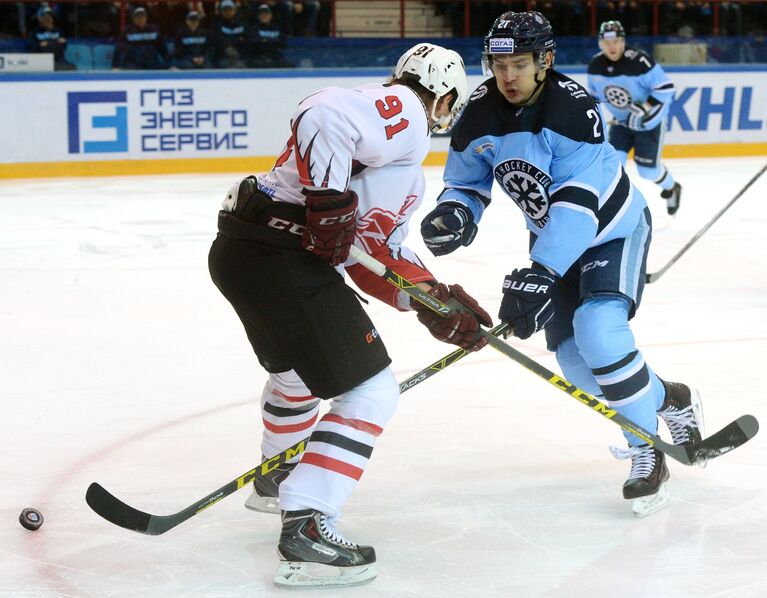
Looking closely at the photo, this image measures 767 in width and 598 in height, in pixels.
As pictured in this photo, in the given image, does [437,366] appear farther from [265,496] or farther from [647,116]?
[647,116]

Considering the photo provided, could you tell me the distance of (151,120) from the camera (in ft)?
30.1

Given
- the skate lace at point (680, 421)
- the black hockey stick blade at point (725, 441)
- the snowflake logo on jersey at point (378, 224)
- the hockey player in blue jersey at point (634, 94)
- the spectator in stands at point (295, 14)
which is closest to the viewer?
the snowflake logo on jersey at point (378, 224)

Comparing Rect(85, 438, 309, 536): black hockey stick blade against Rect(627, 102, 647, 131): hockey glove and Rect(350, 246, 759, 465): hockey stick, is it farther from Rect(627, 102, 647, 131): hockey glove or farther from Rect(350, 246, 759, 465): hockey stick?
Rect(627, 102, 647, 131): hockey glove

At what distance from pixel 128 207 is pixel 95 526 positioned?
207 inches

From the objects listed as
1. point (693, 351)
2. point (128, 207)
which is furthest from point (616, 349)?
point (128, 207)

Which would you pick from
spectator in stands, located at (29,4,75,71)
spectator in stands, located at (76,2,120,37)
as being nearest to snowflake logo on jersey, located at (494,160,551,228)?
spectator in stands, located at (29,4,75,71)

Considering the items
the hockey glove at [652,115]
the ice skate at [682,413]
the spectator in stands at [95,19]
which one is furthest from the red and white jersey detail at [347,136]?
the spectator in stands at [95,19]

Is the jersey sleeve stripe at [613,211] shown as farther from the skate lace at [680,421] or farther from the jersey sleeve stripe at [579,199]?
the skate lace at [680,421]

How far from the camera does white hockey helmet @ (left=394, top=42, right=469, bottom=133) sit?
7.89 feet

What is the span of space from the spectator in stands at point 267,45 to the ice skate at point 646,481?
24.1 ft

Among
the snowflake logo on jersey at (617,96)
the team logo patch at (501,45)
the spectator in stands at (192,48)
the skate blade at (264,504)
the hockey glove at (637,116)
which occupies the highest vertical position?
the team logo patch at (501,45)

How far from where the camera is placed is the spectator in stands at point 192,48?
31.3 ft

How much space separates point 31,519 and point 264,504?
1.65 feet

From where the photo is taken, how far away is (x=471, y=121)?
2764 mm
